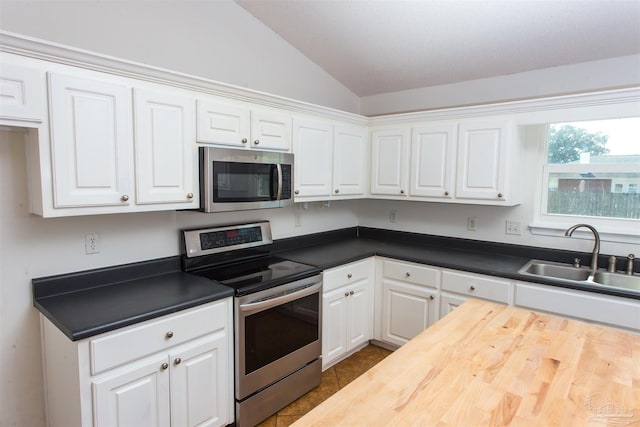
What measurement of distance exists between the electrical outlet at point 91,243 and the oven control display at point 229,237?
1.94 ft

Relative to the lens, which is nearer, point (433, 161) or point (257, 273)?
point (257, 273)

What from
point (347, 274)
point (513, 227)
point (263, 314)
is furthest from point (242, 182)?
point (513, 227)

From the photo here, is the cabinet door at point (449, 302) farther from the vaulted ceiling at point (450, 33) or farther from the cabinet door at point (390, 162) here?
the vaulted ceiling at point (450, 33)

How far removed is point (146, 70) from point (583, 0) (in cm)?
237

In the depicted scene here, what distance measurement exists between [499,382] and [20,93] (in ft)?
6.68

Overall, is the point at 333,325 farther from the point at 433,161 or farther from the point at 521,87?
the point at 521,87

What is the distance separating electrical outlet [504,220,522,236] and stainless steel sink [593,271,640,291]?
1.97 ft

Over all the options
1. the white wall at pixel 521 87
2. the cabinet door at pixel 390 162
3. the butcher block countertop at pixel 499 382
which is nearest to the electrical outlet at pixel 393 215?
the cabinet door at pixel 390 162

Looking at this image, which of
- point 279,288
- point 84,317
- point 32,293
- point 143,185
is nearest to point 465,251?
point 279,288

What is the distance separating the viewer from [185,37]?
2369 millimetres

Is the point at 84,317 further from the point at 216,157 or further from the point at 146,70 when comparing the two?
the point at 146,70

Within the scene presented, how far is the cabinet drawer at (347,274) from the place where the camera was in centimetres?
269

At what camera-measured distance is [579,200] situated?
2.78 metres

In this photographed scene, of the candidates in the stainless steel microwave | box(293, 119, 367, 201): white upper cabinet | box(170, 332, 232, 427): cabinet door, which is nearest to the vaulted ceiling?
box(293, 119, 367, 201): white upper cabinet
